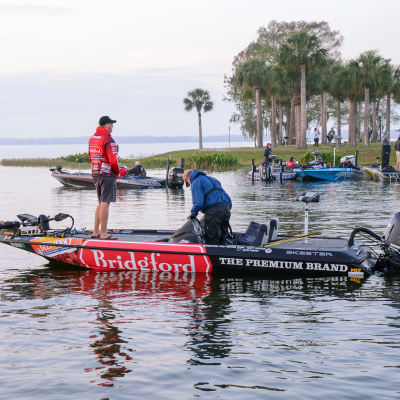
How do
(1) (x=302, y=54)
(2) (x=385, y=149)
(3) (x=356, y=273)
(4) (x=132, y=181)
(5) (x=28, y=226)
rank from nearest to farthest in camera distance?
(3) (x=356, y=273), (5) (x=28, y=226), (4) (x=132, y=181), (2) (x=385, y=149), (1) (x=302, y=54)

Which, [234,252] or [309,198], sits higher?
[309,198]

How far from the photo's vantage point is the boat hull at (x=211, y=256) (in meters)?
8.20

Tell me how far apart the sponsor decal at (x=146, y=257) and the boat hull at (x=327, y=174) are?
22952 mm

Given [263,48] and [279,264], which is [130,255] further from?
[263,48]

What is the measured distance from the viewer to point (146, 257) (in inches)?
347

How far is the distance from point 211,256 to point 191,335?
2664 mm

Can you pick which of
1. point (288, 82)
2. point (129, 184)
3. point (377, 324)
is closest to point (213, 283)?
point (377, 324)

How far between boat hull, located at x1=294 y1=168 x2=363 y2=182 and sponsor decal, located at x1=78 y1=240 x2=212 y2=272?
23.0 meters

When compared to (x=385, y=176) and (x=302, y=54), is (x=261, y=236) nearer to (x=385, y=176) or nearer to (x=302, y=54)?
(x=385, y=176)

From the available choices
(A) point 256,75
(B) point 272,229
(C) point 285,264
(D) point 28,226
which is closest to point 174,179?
(D) point 28,226

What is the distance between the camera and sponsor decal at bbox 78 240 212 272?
857 cm

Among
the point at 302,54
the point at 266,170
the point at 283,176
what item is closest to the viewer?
the point at 266,170

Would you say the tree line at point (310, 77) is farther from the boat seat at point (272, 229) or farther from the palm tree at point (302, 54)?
the boat seat at point (272, 229)

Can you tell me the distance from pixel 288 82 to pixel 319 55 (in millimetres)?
3913
